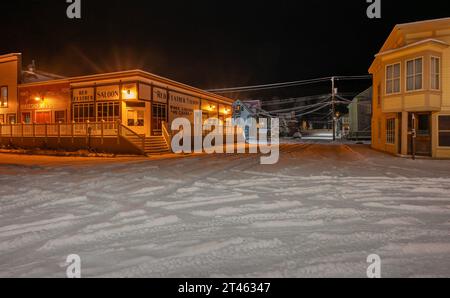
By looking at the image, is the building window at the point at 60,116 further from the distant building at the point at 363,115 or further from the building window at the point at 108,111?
the distant building at the point at 363,115

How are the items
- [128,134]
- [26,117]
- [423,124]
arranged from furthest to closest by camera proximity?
[26,117] → [423,124] → [128,134]


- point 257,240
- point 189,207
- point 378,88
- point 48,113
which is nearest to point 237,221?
point 257,240

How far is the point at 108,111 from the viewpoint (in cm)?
2350

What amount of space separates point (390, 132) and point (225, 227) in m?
20.4

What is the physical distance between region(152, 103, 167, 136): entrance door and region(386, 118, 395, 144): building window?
17.0 meters

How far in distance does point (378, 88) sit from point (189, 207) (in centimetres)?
2242

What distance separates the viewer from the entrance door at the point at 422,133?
18.6 m

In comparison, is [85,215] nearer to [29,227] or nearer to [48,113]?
[29,227]

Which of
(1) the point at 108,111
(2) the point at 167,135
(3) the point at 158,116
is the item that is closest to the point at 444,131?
(2) the point at 167,135

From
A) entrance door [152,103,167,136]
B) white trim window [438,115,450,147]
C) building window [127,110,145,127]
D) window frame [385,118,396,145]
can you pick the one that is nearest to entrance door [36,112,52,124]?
building window [127,110,145,127]

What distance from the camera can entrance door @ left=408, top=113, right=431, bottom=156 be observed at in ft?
61.0

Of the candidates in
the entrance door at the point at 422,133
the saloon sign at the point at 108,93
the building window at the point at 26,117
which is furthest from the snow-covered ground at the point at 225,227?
the building window at the point at 26,117

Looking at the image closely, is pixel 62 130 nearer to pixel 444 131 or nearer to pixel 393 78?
pixel 393 78

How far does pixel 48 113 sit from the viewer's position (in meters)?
26.3
